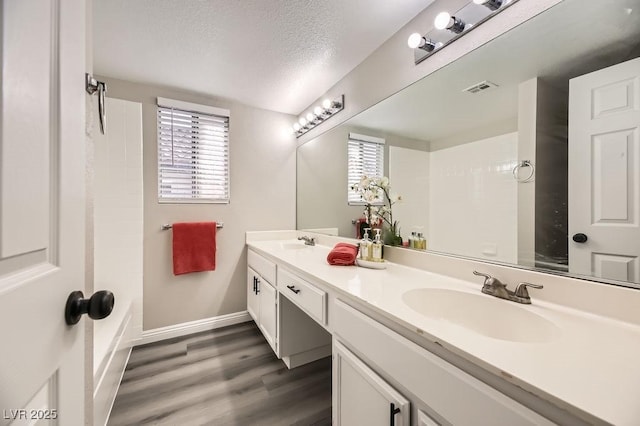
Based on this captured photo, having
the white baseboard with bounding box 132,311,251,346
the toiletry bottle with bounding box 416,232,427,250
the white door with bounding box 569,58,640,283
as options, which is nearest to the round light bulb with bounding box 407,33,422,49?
the white door with bounding box 569,58,640,283

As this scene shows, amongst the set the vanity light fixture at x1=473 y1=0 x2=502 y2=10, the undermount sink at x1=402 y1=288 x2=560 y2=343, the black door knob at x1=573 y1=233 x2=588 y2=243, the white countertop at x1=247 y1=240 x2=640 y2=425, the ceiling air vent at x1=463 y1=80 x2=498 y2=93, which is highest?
the vanity light fixture at x1=473 y1=0 x2=502 y2=10

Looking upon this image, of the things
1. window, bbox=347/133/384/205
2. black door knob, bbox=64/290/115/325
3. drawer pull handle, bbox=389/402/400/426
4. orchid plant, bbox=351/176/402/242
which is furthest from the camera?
window, bbox=347/133/384/205

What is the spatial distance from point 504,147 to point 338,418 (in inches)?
51.9

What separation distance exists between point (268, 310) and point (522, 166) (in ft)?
5.58

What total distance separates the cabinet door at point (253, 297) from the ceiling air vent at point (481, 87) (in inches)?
74.7

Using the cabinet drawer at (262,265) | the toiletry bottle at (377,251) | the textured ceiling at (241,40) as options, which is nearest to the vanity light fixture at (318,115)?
the textured ceiling at (241,40)

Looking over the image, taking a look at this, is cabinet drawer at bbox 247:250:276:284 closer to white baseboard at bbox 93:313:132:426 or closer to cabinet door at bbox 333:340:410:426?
cabinet door at bbox 333:340:410:426

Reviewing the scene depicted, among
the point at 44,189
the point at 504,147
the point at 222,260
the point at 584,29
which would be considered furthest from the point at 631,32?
the point at 222,260

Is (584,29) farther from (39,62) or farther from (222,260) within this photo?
(222,260)

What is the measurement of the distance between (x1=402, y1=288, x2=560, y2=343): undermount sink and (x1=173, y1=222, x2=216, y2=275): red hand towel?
71.4 inches

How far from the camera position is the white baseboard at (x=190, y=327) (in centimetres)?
202

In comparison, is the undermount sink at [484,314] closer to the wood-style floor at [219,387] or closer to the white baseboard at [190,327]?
the wood-style floor at [219,387]

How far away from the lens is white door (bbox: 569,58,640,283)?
729 mm

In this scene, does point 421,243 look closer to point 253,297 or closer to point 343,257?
point 343,257
